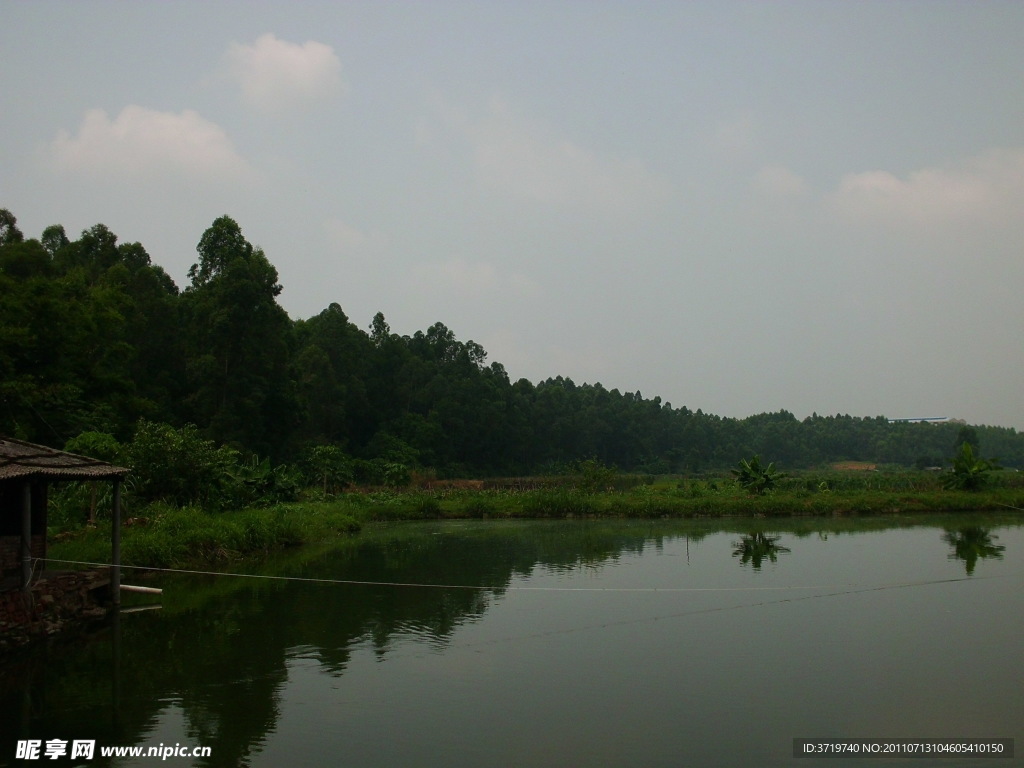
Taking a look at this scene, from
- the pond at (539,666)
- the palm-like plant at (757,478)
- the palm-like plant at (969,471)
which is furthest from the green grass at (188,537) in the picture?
the palm-like plant at (969,471)

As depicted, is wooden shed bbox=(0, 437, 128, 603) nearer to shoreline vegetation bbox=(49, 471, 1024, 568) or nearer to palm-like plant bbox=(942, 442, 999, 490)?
shoreline vegetation bbox=(49, 471, 1024, 568)

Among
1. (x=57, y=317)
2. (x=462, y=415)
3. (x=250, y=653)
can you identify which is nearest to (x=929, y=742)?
(x=250, y=653)

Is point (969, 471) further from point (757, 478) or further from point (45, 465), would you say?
point (45, 465)

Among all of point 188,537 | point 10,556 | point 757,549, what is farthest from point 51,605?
point 757,549

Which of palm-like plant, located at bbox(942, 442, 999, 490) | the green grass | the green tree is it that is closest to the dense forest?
the green tree

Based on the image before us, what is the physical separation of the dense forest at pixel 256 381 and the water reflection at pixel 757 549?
1422 centimetres

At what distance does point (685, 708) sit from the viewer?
798cm

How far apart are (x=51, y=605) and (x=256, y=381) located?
2408 centimetres

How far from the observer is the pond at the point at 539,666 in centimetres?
719

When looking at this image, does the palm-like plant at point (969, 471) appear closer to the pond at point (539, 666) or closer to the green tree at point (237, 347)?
the pond at point (539, 666)

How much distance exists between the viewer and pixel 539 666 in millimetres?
9531

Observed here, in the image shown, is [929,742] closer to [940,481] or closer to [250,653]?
[250,653]

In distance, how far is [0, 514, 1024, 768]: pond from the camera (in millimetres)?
7188

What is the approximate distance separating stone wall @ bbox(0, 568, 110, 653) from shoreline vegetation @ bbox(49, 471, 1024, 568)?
4756 millimetres
